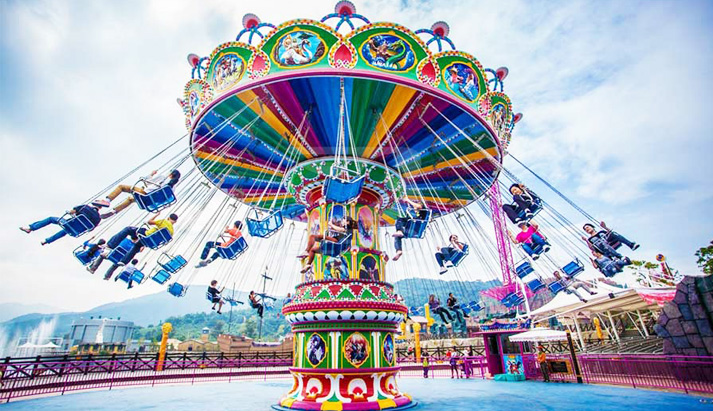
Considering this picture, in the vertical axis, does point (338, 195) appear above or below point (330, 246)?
above

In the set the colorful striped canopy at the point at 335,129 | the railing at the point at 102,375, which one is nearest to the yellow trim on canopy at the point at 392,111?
the colorful striped canopy at the point at 335,129

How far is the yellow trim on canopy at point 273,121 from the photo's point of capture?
31.6 ft

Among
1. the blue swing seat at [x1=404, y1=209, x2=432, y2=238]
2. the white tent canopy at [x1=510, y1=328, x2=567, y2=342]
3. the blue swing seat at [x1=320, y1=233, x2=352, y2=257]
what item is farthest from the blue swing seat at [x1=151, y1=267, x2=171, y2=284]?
the white tent canopy at [x1=510, y1=328, x2=567, y2=342]

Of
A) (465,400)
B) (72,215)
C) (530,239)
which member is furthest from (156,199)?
(465,400)

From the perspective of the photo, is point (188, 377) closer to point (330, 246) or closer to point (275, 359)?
point (275, 359)

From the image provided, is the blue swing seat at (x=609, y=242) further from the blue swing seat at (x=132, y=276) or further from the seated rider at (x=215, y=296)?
the blue swing seat at (x=132, y=276)

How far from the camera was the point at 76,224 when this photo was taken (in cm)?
725

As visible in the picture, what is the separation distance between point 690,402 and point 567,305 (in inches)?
615

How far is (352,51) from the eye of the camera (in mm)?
8781

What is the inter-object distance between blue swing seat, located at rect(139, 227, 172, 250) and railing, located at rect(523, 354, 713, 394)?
606 inches

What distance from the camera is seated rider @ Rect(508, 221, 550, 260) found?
31.4 feet

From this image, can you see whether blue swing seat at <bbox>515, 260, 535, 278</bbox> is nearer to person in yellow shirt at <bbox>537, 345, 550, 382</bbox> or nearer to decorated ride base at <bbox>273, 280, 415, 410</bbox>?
decorated ride base at <bbox>273, 280, 415, 410</bbox>

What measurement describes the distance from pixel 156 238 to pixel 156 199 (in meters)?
1.17

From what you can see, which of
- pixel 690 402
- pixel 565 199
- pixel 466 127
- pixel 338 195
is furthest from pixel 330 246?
pixel 690 402
